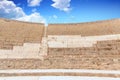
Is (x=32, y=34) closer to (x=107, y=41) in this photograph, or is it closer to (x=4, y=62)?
(x=4, y=62)

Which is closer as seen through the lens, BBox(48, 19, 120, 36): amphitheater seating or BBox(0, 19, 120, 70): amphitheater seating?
BBox(0, 19, 120, 70): amphitheater seating

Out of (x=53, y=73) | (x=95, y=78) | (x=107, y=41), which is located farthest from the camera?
(x=107, y=41)

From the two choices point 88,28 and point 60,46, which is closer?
point 60,46

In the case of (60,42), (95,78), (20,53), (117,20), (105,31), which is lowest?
(95,78)

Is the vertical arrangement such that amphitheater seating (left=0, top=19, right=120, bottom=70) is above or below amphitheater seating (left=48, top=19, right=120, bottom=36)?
below

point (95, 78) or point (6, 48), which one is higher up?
point (6, 48)

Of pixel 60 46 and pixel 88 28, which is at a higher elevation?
pixel 88 28

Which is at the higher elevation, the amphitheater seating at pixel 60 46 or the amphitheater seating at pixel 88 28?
the amphitheater seating at pixel 88 28

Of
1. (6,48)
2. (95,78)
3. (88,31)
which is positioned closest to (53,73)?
(95,78)

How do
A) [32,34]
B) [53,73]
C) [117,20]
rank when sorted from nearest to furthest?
[53,73]
[32,34]
[117,20]

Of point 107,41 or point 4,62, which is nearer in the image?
point 4,62

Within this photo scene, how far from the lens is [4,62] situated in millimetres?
9133

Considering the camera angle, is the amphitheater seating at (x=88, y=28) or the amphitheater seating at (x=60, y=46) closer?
the amphitheater seating at (x=60, y=46)

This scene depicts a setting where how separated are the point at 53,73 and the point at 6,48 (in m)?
4.06
